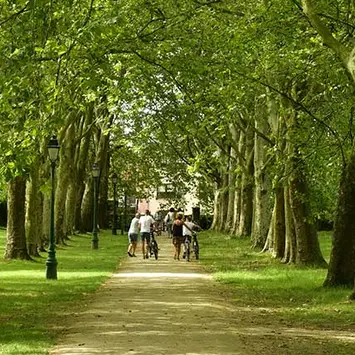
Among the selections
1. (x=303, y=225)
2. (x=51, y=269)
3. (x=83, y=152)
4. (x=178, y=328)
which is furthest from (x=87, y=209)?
(x=178, y=328)

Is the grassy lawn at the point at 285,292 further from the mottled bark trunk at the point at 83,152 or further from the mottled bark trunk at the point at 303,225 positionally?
the mottled bark trunk at the point at 83,152

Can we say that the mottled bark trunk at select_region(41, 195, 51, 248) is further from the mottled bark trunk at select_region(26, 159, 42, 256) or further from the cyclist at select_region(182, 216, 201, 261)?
the cyclist at select_region(182, 216, 201, 261)

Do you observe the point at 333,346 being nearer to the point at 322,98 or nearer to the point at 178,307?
the point at 178,307

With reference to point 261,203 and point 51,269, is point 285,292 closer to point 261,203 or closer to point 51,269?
point 51,269

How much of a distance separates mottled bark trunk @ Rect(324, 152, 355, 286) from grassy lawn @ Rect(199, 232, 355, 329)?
17.8 inches

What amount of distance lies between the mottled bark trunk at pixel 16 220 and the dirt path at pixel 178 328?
8.57m

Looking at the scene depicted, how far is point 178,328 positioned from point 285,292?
266 inches

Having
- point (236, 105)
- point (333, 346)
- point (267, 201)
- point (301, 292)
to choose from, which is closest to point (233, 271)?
point (236, 105)

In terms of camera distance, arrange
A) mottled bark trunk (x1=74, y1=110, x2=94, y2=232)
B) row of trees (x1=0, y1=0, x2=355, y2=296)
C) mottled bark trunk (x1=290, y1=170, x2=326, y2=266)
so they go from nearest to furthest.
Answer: row of trees (x1=0, y1=0, x2=355, y2=296) < mottled bark trunk (x1=290, y1=170, x2=326, y2=266) < mottled bark trunk (x1=74, y1=110, x2=94, y2=232)

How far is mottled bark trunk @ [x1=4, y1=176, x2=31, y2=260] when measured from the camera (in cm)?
2841

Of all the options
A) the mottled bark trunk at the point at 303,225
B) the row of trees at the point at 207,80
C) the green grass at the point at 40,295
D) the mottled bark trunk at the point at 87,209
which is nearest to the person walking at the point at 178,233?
the green grass at the point at 40,295

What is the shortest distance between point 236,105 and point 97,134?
34.4m

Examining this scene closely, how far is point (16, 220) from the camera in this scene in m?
28.8

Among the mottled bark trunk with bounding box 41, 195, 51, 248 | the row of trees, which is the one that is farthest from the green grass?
the mottled bark trunk with bounding box 41, 195, 51, 248
